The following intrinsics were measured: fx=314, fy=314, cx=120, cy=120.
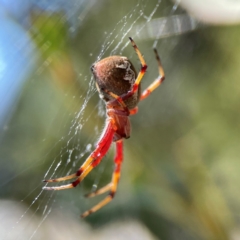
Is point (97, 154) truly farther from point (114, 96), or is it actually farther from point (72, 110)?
point (72, 110)

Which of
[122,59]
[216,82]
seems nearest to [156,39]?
[216,82]

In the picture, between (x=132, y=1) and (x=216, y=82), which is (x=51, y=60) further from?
(x=216, y=82)

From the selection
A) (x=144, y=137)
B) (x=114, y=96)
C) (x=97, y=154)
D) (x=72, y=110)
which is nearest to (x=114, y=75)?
(x=114, y=96)

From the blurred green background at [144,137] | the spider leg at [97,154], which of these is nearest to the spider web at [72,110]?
the blurred green background at [144,137]

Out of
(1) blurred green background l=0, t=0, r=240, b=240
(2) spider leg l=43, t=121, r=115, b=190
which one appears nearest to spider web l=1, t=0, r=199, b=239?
(1) blurred green background l=0, t=0, r=240, b=240

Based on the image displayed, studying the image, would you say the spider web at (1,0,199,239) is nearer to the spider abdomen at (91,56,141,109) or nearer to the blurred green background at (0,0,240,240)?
the blurred green background at (0,0,240,240)
